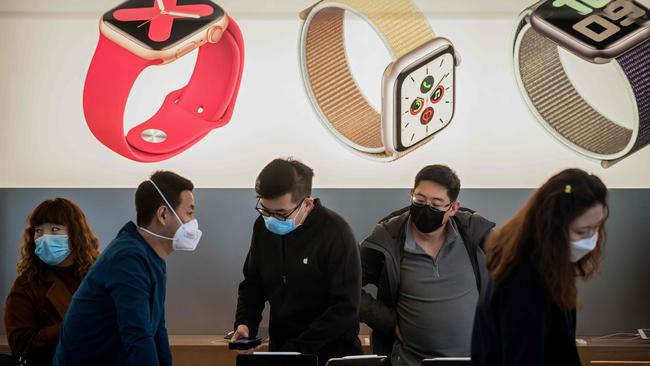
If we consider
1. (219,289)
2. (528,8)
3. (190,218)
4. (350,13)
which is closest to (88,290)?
(190,218)

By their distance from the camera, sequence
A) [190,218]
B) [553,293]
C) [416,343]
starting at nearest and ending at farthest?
1. [553,293]
2. [190,218]
3. [416,343]

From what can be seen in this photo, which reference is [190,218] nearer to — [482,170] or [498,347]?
[498,347]

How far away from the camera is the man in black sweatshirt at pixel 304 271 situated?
3297 millimetres

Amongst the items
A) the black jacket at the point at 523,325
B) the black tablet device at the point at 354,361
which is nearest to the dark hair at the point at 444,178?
the black tablet device at the point at 354,361

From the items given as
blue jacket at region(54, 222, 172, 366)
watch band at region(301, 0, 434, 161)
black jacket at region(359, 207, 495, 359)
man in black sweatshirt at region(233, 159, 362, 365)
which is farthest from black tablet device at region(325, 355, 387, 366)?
watch band at region(301, 0, 434, 161)

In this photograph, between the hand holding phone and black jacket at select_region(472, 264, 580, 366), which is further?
the hand holding phone

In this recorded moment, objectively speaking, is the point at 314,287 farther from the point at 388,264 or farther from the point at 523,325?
the point at 523,325

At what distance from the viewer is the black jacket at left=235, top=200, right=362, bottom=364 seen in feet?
10.8

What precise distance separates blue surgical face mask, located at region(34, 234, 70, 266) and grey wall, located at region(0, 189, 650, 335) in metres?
0.99

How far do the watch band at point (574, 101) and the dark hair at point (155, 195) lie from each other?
239 centimetres

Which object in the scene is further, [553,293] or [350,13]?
[350,13]

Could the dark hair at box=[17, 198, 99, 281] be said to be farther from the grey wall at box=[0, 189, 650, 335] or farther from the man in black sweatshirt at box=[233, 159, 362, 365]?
the grey wall at box=[0, 189, 650, 335]

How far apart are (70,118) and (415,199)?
2.18 metres

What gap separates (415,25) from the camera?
4641mm
